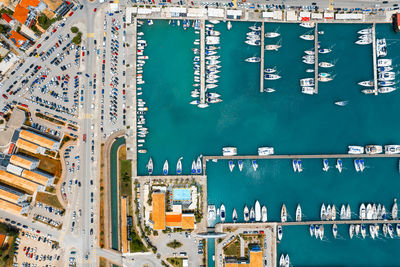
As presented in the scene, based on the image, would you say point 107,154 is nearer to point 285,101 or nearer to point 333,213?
point 285,101

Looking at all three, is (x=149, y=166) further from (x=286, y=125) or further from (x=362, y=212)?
(x=362, y=212)

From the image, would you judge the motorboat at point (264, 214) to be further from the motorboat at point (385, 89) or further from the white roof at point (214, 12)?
the white roof at point (214, 12)

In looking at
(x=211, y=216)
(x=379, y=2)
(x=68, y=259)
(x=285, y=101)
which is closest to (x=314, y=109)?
(x=285, y=101)

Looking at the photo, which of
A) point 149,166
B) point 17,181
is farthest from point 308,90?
point 17,181

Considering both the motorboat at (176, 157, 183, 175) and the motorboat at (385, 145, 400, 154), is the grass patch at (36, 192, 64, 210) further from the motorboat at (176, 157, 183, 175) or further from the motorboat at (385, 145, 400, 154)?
the motorboat at (385, 145, 400, 154)

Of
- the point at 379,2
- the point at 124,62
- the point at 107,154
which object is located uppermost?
the point at 379,2

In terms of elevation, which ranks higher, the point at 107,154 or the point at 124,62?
the point at 124,62

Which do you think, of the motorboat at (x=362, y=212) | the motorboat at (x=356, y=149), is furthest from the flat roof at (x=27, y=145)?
the motorboat at (x=362, y=212)

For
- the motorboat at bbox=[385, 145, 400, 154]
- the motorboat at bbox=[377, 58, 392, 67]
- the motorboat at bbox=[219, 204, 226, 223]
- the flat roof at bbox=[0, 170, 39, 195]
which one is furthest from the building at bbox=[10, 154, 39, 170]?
the motorboat at bbox=[377, 58, 392, 67]
